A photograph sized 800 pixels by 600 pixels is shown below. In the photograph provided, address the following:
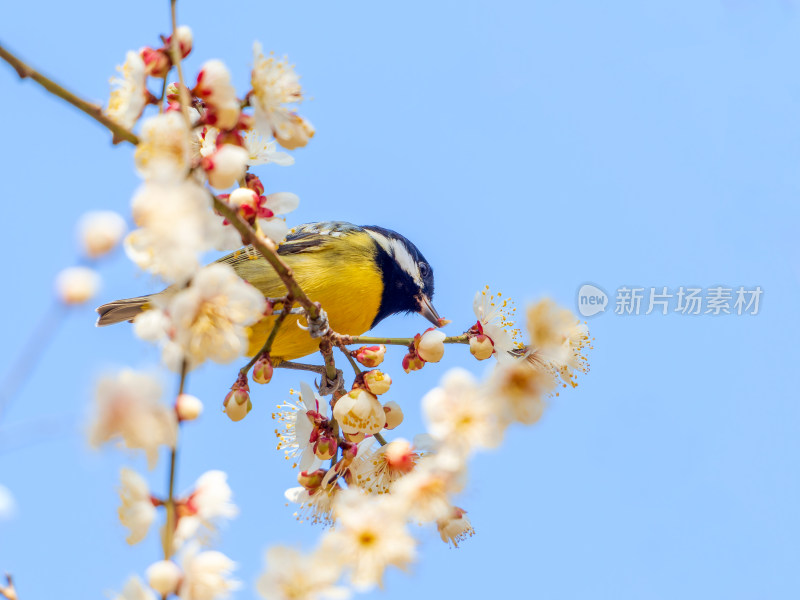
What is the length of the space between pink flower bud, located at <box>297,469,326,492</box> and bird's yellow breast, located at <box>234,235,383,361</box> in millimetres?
1464

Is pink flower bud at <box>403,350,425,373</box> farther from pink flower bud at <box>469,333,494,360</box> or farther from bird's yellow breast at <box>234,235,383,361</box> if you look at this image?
bird's yellow breast at <box>234,235,383,361</box>

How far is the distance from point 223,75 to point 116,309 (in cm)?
280

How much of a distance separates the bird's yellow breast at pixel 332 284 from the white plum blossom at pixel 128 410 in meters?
2.49

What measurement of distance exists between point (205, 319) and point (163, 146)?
0.35 meters

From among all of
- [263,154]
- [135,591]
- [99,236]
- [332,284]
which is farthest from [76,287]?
[332,284]

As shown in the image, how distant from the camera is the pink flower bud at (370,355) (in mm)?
2369

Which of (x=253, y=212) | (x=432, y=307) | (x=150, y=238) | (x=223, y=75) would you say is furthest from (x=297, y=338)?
(x=150, y=238)

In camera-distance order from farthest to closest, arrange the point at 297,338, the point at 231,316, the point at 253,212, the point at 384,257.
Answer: the point at 384,257 < the point at 297,338 < the point at 253,212 < the point at 231,316

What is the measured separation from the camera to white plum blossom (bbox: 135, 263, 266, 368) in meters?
1.48

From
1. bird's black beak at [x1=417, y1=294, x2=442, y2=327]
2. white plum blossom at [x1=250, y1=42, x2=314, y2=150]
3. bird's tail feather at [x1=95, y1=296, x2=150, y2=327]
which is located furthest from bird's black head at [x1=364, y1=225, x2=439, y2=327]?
white plum blossom at [x1=250, y1=42, x2=314, y2=150]

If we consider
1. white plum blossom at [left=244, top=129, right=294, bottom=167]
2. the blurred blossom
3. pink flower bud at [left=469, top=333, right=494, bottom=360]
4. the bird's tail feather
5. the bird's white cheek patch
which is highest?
the bird's white cheek patch

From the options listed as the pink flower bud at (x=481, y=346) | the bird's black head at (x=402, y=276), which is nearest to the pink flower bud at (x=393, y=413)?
the pink flower bud at (x=481, y=346)

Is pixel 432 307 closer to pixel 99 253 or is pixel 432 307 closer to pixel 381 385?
pixel 381 385

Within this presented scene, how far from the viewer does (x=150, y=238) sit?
133 centimetres
